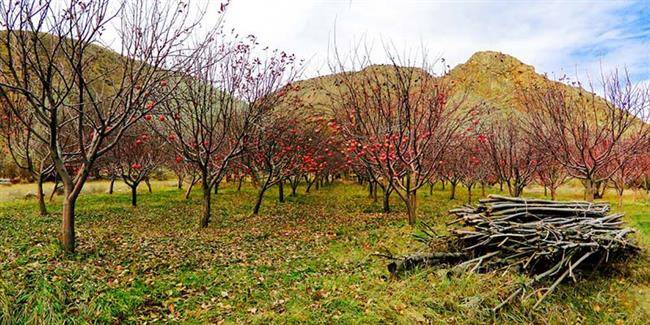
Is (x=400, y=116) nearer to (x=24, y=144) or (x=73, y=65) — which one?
(x=73, y=65)

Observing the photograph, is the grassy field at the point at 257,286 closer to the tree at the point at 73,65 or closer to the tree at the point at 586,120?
the tree at the point at 73,65

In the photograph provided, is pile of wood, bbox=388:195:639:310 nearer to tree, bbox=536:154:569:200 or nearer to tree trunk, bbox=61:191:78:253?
tree trunk, bbox=61:191:78:253

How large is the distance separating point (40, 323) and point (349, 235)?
7.26m

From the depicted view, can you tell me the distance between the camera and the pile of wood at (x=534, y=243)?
6.11 meters

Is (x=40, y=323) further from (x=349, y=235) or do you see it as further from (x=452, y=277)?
(x=349, y=235)

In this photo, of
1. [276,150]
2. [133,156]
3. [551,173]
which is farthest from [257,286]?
[551,173]

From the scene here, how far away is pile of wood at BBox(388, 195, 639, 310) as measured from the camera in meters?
6.11

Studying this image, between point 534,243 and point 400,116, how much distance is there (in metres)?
5.54

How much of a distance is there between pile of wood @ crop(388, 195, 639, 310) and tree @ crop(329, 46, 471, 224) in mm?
3921

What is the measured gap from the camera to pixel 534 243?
6.41 metres

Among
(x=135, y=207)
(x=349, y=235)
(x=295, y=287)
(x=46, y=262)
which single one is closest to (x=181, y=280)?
(x=295, y=287)

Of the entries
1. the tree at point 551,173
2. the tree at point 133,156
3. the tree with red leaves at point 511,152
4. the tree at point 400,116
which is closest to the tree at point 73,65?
the tree at point 400,116

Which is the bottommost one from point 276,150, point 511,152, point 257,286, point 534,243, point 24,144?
point 257,286

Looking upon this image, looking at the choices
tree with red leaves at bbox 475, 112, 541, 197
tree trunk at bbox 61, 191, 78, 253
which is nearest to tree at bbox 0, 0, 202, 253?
tree trunk at bbox 61, 191, 78, 253
